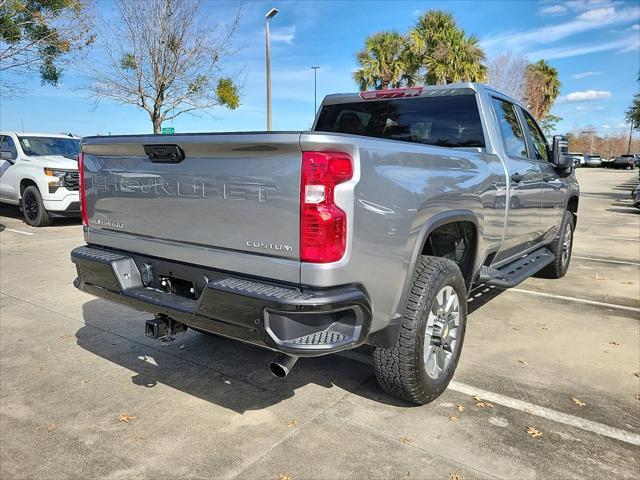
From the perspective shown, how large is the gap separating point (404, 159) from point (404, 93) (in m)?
1.86

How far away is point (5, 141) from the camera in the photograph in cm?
1102

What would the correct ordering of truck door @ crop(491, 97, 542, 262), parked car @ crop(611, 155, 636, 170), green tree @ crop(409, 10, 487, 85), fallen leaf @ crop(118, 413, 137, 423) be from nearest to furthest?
fallen leaf @ crop(118, 413, 137, 423) → truck door @ crop(491, 97, 542, 262) → green tree @ crop(409, 10, 487, 85) → parked car @ crop(611, 155, 636, 170)

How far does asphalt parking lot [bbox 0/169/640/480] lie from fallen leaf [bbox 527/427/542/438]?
16 millimetres

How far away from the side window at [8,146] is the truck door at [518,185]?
10.3m

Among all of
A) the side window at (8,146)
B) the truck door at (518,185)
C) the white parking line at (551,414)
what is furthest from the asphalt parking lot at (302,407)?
the side window at (8,146)

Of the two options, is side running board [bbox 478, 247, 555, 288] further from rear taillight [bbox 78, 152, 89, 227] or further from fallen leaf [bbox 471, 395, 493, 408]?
A: rear taillight [bbox 78, 152, 89, 227]

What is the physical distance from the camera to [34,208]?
10406mm

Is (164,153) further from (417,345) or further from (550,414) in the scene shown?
(550,414)

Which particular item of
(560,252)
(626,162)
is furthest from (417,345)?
(626,162)

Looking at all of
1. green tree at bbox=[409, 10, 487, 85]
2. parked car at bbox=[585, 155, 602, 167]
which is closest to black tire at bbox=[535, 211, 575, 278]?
green tree at bbox=[409, 10, 487, 85]

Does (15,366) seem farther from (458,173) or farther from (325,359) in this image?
(458,173)

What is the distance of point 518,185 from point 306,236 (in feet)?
8.70

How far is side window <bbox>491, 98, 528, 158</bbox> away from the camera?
4271mm

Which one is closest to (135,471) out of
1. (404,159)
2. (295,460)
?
(295,460)
